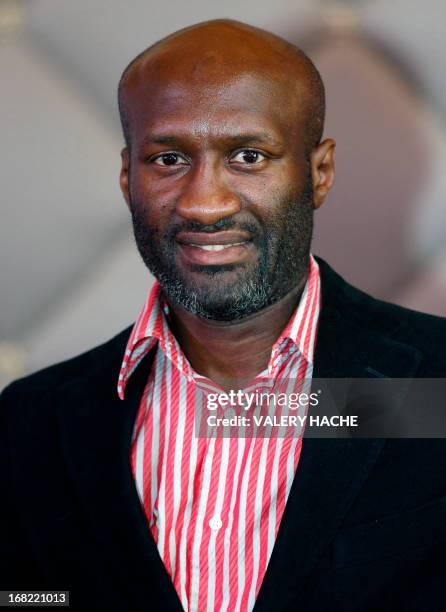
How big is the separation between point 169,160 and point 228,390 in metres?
0.32

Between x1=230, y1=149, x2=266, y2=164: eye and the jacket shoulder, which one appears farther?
the jacket shoulder

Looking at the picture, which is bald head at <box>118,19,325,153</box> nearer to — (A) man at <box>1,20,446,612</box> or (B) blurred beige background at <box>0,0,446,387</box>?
(A) man at <box>1,20,446,612</box>

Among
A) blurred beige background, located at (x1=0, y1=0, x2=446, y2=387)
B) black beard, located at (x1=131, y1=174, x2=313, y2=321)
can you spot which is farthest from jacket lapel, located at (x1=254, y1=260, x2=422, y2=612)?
blurred beige background, located at (x1=0, y1=0, x2=446, y2=387)

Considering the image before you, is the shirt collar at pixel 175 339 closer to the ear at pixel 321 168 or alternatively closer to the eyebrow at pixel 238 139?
the ear at pixel 321 168

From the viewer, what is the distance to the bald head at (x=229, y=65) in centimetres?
111

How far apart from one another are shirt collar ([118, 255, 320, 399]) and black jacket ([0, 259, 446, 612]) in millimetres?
16

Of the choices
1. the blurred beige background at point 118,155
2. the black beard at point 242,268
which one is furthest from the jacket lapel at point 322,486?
the blurred beige background at point 118,155

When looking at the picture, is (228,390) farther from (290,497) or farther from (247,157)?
(247,157)

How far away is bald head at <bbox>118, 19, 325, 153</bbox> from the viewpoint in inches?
43.8

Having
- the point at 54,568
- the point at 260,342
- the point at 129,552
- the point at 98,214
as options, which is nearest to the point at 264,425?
the point at 260,342

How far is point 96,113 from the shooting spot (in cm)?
148

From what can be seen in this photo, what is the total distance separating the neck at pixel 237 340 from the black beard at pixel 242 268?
34 millimetres

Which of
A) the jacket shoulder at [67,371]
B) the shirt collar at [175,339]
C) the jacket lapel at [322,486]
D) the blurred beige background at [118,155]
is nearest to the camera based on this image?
the jacket lapel at [322,486]

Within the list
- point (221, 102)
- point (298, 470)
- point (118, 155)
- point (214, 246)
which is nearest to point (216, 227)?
point (214, 246)
